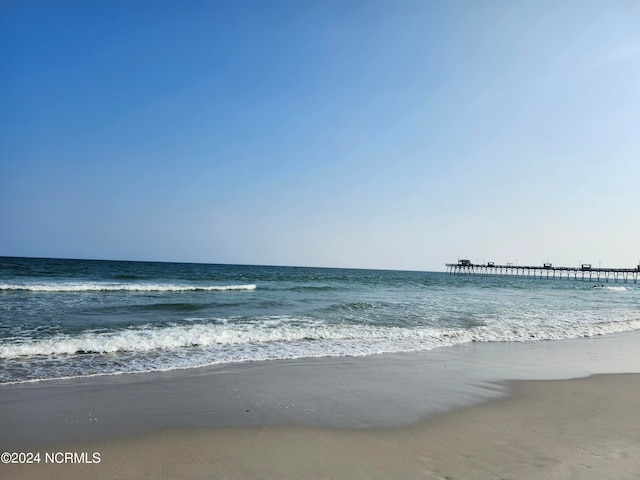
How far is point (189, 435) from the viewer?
467 centimetres

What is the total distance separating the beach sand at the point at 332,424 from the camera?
3912 millimetres

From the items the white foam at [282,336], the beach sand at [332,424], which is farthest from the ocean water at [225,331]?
the beach sand at [332,424]

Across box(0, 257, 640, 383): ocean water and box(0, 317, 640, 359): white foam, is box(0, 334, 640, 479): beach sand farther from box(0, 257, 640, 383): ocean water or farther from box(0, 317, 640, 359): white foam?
box(0, 317, 640, 359): white foam

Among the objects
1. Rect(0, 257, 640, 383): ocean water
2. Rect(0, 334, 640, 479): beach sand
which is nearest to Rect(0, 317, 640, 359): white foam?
Rect(0, 257, 640, 383): ocean water

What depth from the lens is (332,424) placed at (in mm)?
5145

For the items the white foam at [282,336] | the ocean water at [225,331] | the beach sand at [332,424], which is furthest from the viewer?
the white foam at [282,336]

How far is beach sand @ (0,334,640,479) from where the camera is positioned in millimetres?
3912

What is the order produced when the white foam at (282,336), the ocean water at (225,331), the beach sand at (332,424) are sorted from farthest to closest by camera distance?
the white foam at (282,336)
the ocean water at (225,331)
the beach sand at (332,424)

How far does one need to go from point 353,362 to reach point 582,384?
4559mm

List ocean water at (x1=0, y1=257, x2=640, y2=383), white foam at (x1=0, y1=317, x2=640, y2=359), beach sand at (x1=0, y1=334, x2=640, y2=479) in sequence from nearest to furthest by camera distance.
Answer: beach sand at (x1=0, y1=334, x2=640, y2=479)
ocean water at (x1=0, y1=257, x2=640, y2=383)
white foam at (x1=0, y1=317, x2=640, y2=359)

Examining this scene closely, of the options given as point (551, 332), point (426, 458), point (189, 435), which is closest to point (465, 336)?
point (551, 332)

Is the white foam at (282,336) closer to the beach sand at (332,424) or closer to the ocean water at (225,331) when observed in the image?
the ocean water at (225,331)

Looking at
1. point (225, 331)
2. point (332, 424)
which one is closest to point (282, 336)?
point (225, 331)

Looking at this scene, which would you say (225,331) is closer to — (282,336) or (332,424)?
(282,336)
